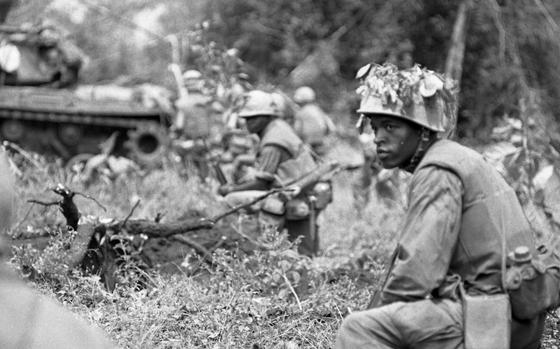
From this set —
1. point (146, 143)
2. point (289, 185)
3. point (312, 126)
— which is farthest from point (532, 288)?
point (146, 143)

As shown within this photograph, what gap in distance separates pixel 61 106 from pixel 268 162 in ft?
20.5

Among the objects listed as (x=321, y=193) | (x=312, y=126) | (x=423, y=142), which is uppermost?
(x=423, y=142)

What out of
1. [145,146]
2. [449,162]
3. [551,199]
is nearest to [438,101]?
[449,162]

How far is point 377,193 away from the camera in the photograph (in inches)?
400

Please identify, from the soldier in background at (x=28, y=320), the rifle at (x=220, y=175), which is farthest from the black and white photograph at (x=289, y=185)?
the rifle at (x=220, y=175)

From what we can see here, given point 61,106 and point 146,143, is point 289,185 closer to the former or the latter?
point 146,143

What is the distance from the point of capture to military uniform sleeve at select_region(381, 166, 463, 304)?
14.2 feet

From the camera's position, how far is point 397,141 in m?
4.80

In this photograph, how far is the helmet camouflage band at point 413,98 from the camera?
4789 millimetres

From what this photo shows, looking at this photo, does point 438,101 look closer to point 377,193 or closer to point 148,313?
point 148,313

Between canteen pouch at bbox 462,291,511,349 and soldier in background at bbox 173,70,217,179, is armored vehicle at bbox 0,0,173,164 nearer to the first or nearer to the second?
soldier in background at bbox 173,70,217,179

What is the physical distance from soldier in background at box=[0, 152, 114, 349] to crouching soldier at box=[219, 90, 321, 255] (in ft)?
14.9

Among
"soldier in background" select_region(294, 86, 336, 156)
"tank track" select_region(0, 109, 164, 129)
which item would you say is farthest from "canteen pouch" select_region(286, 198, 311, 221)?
"tank track" select_region(0, 109, 164, 129)

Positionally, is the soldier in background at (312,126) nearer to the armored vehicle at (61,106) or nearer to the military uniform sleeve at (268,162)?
the military uniform sleeve at (268,162)
